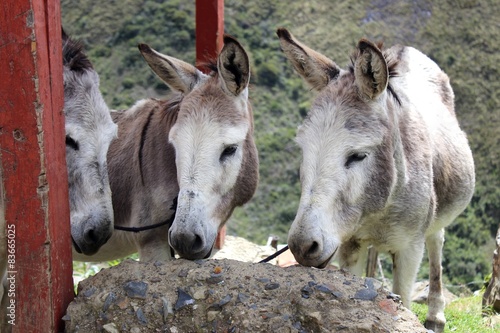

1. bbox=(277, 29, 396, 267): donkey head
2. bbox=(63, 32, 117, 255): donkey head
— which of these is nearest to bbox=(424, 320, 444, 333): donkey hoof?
bbox=(277, 29, 396, 267): donkey head

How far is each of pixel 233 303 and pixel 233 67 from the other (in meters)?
1.50

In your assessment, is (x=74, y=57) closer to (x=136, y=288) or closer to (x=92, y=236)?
(x=92, y=236)

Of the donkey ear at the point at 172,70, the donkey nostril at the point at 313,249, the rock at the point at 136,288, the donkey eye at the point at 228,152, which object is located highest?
the donkey ear at the point at 172,70

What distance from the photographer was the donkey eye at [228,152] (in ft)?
12.8

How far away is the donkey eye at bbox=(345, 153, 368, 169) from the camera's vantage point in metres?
Answer: 3.72

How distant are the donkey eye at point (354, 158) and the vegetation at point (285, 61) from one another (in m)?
6.45

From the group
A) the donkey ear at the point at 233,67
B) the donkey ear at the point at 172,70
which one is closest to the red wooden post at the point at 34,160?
the donkey ear at the point at 172,70

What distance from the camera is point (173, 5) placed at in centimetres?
Result: 1316

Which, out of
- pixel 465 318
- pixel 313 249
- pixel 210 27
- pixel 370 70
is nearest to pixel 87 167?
pixel 313 249

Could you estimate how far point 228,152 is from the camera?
155 inches

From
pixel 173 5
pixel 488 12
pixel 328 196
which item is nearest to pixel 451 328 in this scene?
pixel 328 196

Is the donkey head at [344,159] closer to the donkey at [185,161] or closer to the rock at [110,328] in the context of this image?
the donkey at [185,161]

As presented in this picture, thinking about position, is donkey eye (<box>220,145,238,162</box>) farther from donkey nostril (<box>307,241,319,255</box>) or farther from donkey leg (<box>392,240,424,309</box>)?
donkey leg (<box>392,240,424,309</box>)

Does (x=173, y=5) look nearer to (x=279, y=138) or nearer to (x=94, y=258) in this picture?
(x=279, y=138)
